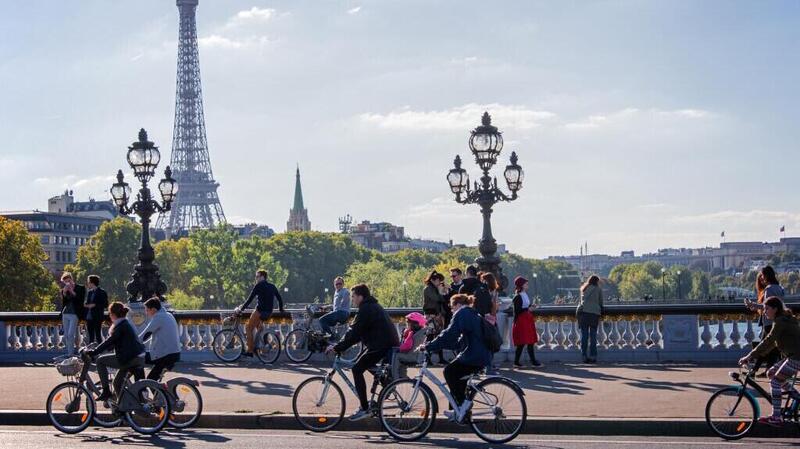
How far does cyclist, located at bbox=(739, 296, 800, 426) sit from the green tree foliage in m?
144

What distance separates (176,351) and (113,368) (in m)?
0.89

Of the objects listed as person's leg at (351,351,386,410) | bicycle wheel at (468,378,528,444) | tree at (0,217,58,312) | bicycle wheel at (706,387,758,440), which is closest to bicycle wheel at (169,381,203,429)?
person's leg at (351,351,386,410)

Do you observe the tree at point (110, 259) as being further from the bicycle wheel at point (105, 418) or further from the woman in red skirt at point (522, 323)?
the bicycle wheel at point (105, 418)

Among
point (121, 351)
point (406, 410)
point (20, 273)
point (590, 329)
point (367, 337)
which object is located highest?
point (20, 273)

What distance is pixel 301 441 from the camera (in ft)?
53.9

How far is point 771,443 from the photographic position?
15.8 metres

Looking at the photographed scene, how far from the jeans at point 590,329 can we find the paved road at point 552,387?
19.3 inches

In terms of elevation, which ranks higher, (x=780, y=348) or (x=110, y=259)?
(x=110, y=259)

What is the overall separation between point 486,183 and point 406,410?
13090mm

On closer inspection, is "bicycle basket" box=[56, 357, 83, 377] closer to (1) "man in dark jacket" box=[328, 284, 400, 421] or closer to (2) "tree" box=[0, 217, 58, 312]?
(1) "man in dark jacket" box=[328, 284, 400, 421]

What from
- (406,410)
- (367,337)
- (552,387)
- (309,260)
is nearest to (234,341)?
(552,387)

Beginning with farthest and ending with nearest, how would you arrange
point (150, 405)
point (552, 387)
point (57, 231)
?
point (57, 231)
point (552, 387)
point (150, 405)

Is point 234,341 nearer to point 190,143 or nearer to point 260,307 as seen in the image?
point 260,307

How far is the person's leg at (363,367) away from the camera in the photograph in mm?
16844
